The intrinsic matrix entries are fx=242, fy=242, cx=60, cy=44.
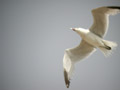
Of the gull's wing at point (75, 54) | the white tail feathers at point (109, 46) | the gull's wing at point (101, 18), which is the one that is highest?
the gull's wing at point (101, 18)

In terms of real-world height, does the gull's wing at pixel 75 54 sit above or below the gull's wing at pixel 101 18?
below

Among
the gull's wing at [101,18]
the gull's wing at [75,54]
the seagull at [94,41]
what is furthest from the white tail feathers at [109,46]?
the gull's wing at [75,54]

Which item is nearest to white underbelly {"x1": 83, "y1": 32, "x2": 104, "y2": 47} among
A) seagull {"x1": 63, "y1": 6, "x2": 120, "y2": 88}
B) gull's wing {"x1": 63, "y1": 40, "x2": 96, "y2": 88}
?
seagull {"x1": 63, "y1": 6, "x2": 120, "y2": 88}

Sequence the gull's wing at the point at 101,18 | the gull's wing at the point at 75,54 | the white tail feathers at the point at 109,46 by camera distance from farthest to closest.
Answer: the gull's wing at the point at 75,54 → the white tail feathers at the point at 109,46 → the gull's wing at the point at 101,18

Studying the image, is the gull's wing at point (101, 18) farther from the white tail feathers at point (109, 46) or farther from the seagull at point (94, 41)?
the white tail feathers at point (109, 46)

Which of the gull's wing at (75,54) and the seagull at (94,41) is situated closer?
the seagull at (94,41)

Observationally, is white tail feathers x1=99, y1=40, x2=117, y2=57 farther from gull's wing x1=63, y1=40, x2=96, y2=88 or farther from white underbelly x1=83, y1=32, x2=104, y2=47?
gull's wing x1=63, y1=40, x2=96, y2=88

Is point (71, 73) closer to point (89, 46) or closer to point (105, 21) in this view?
point (89, 46)

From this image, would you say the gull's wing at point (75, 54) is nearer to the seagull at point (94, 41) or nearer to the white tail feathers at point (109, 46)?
the seagull at point (94, 41)

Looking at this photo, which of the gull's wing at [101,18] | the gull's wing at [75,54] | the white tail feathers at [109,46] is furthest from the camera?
the gull's wing at [75,54]
